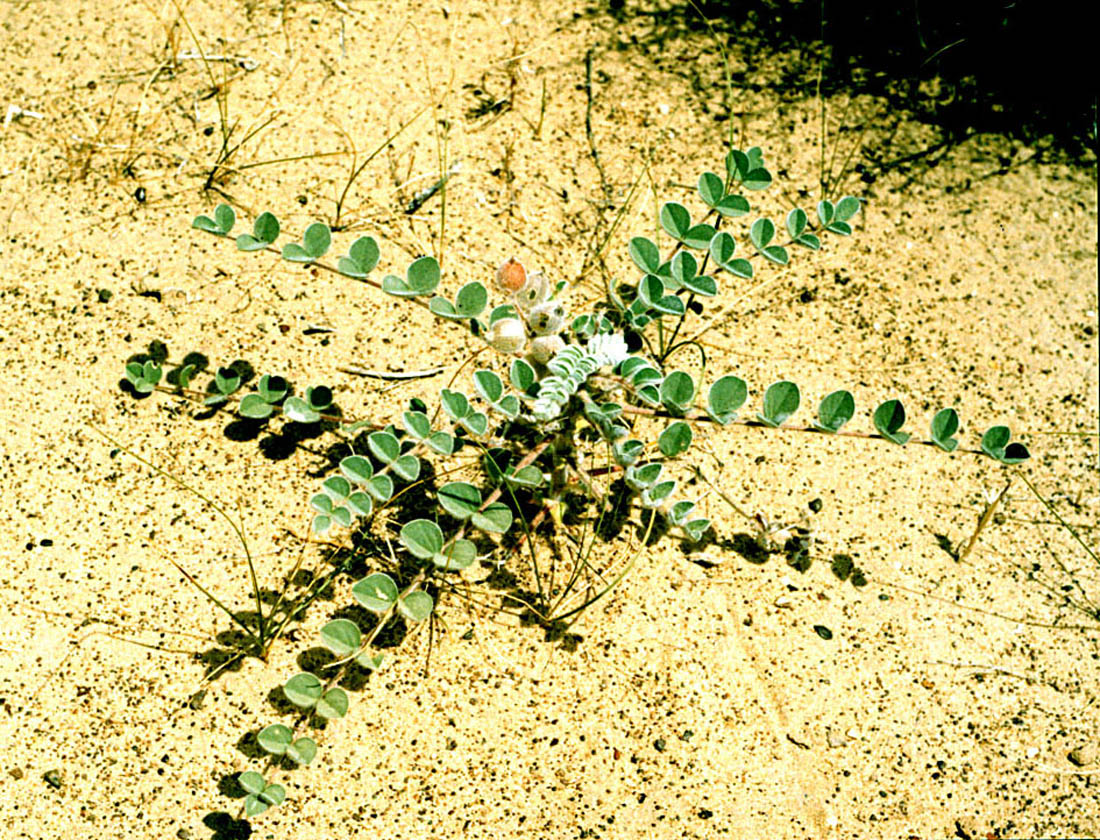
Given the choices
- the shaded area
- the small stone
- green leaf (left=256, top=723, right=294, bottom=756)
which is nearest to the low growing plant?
green leaf (left=256, top=723, right=294, bottom=756)

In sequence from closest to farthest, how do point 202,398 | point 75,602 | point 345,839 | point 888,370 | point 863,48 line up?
point 345,839 → point 75,602 → point 202,398 → point 888,370 → point 863,48

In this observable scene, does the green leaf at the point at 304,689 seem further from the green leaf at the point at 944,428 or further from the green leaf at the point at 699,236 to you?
the green leaf at the point at 944,428

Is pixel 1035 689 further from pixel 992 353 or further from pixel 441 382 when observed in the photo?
pixel 441 382

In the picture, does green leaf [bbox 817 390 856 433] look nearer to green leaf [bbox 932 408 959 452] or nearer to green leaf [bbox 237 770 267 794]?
green leaf [bbox 932 408 959 452]

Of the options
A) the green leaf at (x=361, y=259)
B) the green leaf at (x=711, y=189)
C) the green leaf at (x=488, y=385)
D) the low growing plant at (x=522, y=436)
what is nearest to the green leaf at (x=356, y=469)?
the low growing plant at (x=522, y=436)

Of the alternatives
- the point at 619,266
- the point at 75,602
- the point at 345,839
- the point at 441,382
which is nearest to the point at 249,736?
the point at 345,839
